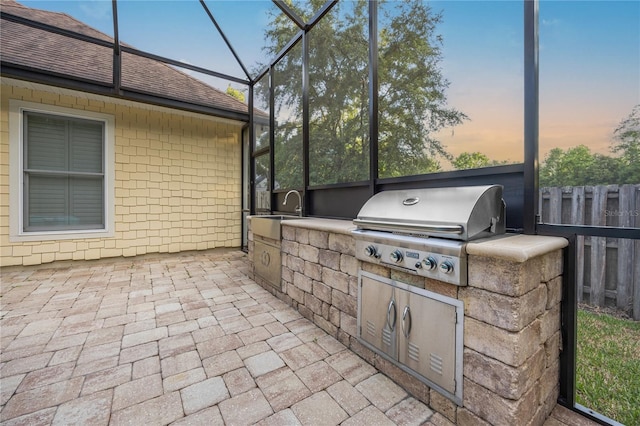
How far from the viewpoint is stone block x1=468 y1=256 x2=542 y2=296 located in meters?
1.21

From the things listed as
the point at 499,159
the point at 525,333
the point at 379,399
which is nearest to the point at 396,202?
the point at 499,159

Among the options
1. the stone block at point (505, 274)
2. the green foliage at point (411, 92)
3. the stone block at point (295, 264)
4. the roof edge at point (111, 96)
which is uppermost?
the roof edge at point (111, 96)

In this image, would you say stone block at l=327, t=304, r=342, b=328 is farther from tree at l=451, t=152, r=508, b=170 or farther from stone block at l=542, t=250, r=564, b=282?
tree at l=451, t=152, r=508, b=170

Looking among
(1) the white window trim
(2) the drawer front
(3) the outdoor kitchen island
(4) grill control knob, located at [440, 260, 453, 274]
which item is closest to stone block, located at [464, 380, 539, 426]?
(3) the outdoor kitchen island

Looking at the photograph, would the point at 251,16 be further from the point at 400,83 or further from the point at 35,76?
the point at 400,83

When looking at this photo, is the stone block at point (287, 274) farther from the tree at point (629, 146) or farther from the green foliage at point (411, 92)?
the tree at point (629, 146)

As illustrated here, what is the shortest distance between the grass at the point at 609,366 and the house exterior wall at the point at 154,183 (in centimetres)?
584

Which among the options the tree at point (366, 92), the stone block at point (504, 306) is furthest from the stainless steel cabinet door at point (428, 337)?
the tree at point (366, 92)

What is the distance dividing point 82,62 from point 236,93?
269cm

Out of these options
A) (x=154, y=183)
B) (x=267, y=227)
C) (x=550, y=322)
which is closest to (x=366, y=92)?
(x=267, y=227)

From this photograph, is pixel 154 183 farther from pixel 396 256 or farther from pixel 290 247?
pixel 396 256

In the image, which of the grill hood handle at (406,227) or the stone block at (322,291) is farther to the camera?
the stone block at (322,291)

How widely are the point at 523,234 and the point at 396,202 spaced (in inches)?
30.9

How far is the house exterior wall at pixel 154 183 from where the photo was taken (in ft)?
14.1
